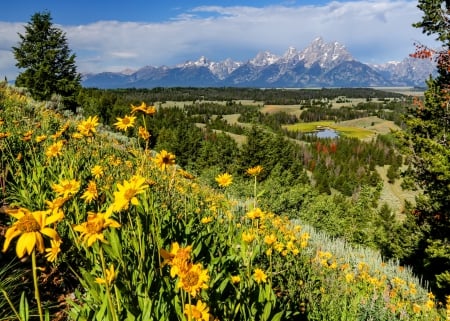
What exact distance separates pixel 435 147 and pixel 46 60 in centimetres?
3688

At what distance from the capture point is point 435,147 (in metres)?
13.1

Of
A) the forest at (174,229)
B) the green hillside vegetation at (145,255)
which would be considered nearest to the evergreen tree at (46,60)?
the forest at (174,229)

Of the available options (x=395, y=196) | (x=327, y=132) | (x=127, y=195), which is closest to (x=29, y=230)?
(x=127, y=195)

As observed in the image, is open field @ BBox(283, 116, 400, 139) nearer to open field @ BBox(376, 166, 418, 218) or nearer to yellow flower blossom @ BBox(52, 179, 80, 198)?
open field @ BBox(376, 166, 418, 218)

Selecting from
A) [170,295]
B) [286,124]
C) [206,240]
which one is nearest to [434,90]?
[206,240]

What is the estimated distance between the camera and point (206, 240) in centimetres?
365

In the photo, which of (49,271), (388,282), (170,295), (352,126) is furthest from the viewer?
(352,126)

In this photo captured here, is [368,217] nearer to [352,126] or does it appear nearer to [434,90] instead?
[434,90]

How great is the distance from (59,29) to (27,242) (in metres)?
42.6

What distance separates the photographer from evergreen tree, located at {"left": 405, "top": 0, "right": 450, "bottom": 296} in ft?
42.8

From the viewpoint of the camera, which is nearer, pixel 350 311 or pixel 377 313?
pixel 350 311

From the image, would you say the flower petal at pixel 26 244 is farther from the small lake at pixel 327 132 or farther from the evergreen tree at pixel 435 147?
the small lake at pixel 327 132

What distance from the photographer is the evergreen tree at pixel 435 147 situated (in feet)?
42.8

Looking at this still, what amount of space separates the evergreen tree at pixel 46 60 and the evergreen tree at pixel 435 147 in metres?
31.2
